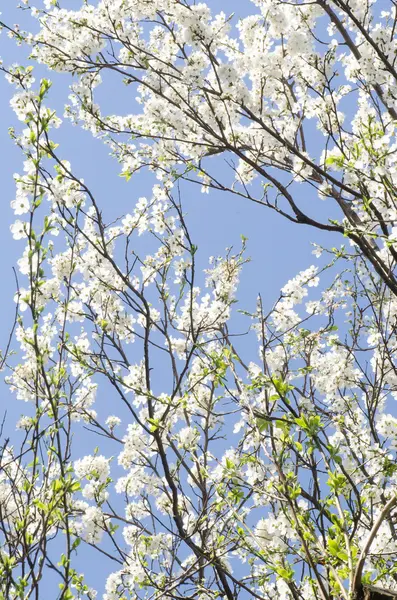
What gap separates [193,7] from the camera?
194 inches

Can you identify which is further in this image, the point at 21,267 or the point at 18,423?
the point at 18,423

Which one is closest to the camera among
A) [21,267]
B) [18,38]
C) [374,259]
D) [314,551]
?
[314,551]

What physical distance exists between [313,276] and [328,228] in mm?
1193

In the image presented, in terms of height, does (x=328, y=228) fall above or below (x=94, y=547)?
above

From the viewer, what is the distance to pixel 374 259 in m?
3.88

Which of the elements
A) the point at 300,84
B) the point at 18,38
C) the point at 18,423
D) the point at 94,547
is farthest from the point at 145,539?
the point at 18,38

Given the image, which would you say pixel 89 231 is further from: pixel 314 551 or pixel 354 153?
pixel 314 551

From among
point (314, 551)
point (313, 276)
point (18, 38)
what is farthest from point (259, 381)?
point (18, 38)

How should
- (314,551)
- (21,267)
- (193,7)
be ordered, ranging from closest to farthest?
(314,551) < (21,267) < (193,7)

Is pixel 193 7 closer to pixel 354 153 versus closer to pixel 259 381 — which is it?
pixel 354 153

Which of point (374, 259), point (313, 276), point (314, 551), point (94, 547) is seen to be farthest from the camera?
point (313, 276)

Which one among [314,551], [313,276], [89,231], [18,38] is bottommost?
[314,551]

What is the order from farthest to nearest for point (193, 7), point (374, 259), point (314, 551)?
point (193, 7) → point (374, 259) → point (314, 551)

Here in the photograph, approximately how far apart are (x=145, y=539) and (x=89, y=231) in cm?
254
